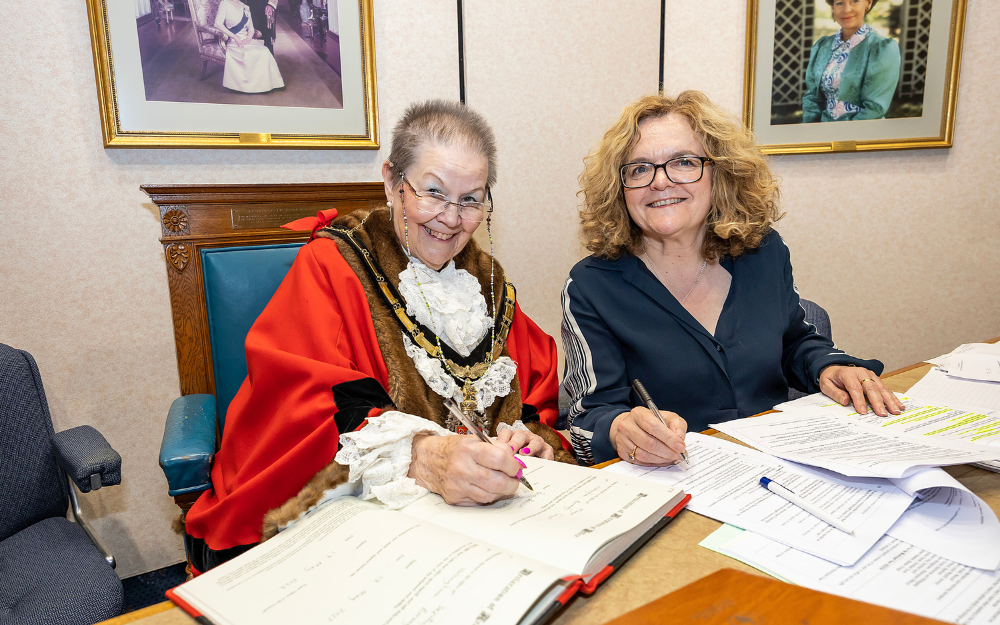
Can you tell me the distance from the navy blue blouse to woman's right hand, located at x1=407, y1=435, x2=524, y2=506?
0.47 meters

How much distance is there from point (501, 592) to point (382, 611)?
124 millimetres

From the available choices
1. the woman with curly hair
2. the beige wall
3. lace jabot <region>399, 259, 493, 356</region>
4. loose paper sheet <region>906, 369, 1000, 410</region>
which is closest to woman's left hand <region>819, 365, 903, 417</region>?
the woman with curly hair

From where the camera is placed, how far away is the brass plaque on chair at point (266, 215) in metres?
2.09

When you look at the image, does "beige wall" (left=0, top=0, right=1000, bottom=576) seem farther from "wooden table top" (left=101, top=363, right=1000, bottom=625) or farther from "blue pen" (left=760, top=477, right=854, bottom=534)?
"blue pen" (left=760, top=477, right=854, bottom=534)

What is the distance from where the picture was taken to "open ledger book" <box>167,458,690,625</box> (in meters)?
0.59

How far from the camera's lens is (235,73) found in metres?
2.21

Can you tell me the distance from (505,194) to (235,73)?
4.22 feet

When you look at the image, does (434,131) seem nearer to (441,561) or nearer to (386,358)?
(386,358)

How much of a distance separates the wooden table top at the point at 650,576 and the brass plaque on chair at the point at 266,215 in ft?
5.43

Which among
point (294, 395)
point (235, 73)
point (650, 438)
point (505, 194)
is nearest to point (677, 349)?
point (650, 438)

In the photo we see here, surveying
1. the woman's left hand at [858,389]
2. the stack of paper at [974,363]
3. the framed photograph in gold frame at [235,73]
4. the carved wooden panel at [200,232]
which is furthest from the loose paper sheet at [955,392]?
the framed photograph in gold frame at [235,73]

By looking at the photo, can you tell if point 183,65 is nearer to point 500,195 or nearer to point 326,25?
point 326,25

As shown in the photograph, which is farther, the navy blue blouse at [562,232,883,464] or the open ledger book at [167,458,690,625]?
the navy blue blouse at [562,232,883,464]

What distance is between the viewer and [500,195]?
114 inches
